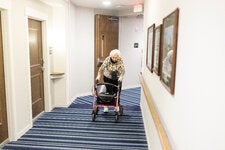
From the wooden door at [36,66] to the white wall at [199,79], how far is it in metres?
3.44

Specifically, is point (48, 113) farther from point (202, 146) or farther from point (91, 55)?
point (202, 146)

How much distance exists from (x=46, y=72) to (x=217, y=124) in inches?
180

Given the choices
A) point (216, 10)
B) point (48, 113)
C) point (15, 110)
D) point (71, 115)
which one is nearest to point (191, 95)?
point (216, 10)

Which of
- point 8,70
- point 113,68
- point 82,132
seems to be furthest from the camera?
point 113,68

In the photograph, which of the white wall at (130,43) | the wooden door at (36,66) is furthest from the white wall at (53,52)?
the wooden door at (36,66)

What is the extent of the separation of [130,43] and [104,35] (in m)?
1.21

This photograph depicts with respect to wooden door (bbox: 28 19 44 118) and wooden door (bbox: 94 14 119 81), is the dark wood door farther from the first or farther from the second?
wooden door (bbox: 94 14 119 81)

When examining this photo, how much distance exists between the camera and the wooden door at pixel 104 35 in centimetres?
686

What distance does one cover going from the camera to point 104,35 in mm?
7051

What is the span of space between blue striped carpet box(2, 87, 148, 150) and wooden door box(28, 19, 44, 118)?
32 cm

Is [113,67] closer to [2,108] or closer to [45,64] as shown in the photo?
[45,64]

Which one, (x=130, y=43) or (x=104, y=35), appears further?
(x=130, y=43)

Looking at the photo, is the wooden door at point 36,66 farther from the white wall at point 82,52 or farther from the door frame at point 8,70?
the white wall at point 82,52

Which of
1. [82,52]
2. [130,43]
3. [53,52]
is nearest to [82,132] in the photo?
[53,52]
